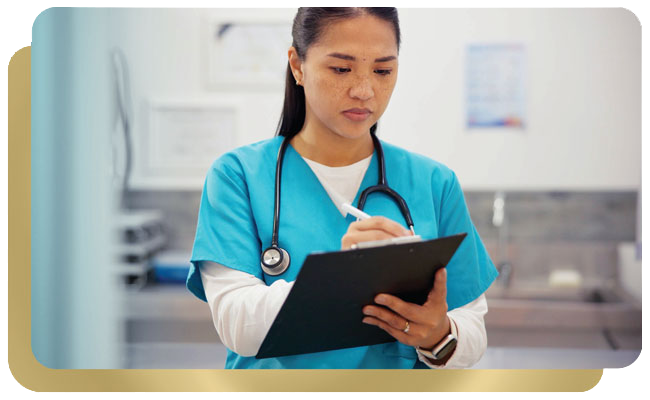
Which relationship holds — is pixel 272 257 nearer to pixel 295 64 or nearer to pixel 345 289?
pixel 345 289

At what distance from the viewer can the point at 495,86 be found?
3.86 ft


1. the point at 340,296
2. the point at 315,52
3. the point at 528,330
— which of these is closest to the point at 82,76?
the point at 315,52

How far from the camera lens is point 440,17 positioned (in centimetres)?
112

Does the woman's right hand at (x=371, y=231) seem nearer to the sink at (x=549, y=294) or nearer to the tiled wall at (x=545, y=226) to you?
the tiled wall at (x=545, y=226)

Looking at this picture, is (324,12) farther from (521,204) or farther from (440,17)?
(521,204)

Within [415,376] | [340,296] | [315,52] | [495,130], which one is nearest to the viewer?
[340,296]

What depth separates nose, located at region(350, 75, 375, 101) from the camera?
93 cm

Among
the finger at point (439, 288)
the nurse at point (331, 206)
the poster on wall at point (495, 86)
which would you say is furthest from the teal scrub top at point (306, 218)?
the poster on wall at point (495, 86)

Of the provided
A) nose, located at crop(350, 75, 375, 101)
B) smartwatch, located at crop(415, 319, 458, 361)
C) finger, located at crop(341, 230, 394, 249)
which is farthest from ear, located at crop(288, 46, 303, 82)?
smartwatch, located at crop(415, 319, 458, 361)

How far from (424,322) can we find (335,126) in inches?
13.8

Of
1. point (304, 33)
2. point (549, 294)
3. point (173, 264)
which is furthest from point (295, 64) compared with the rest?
point (549, 294)

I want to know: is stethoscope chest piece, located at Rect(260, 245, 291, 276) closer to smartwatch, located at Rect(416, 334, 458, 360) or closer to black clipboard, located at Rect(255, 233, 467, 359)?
black clipboard, located at Rect(255, 233, 467, 359)

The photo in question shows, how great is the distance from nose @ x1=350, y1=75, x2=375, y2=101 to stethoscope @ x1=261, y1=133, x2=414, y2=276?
12 cm

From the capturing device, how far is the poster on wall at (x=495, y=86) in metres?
1.16
